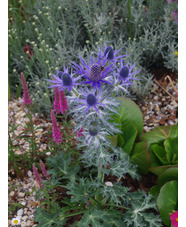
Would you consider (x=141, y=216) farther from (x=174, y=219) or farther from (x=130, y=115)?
(x=130, y=115)

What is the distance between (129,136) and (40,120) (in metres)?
1.10

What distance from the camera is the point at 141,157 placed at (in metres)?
2.32

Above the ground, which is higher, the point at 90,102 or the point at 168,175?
the point at 90,102

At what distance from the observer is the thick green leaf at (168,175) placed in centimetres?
216

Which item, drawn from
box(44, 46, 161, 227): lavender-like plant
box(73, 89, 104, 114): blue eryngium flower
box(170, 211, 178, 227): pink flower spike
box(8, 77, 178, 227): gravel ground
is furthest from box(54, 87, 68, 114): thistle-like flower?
box(170, 211, 178, 227): pink flower spike

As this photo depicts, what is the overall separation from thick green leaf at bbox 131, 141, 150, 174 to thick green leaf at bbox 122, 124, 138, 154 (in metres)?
0.05

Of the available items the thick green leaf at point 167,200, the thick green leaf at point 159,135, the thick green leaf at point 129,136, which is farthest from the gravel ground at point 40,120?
the thick green leaf at point 167,200

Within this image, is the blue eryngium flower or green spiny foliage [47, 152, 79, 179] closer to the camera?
the blue eryngium flower

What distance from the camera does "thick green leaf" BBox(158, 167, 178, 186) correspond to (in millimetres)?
2158

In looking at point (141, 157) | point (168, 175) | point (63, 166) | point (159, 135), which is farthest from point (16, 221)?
point (159, 135)

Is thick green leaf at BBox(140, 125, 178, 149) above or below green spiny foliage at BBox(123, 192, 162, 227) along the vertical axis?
above

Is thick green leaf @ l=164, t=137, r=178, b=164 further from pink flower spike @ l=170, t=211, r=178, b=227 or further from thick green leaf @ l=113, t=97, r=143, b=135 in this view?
pink flower spike @ l=170, t=211, r=178, b=227

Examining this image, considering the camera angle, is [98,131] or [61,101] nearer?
[98,131]

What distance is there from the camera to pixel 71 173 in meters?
2.09
